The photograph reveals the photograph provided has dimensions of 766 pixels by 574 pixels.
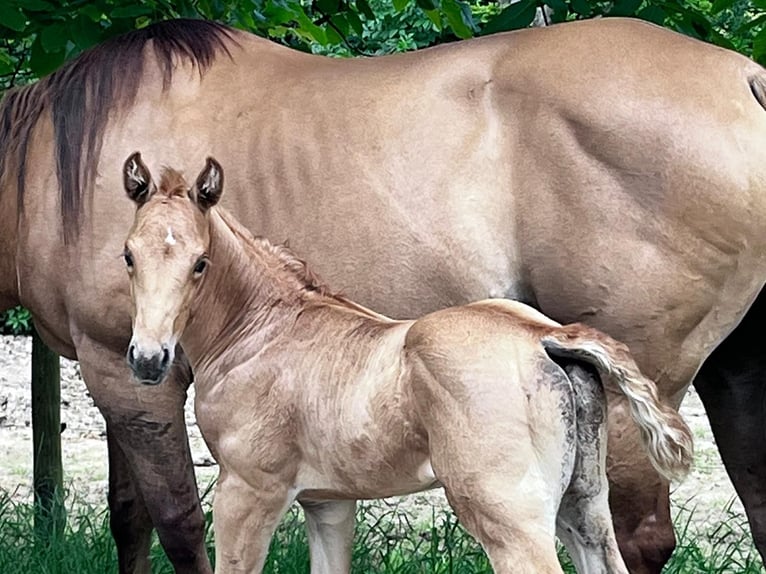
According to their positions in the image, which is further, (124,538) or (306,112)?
(124,538)

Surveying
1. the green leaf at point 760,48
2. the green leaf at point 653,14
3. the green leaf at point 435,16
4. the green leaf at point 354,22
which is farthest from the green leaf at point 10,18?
the green leaf at point 760,48

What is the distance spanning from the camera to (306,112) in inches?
169

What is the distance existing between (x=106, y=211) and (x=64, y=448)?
4.14m

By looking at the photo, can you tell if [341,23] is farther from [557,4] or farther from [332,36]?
[557,4]

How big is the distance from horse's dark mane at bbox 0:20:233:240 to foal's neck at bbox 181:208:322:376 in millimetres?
905

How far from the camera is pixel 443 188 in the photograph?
4.04 m

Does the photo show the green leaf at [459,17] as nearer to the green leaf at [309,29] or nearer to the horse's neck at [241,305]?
the green leaf at [309,29]

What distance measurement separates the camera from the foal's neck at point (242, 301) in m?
3.60

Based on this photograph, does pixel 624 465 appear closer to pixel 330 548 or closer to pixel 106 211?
pixel 330 548

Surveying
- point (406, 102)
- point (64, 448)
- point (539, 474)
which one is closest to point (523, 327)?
point (539, 474)

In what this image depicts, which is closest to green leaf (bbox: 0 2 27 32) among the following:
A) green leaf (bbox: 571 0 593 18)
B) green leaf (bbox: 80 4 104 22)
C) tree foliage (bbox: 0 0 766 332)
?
tree foliage (bbox: 0 0 766 332)

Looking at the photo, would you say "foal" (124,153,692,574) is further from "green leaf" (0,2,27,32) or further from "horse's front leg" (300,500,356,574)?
"green leaf" (0,2,27,32)

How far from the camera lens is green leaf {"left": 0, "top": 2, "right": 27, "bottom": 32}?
13.9ft

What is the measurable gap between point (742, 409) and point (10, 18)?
2.70 m
